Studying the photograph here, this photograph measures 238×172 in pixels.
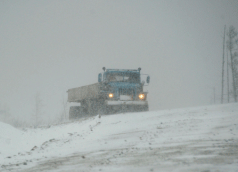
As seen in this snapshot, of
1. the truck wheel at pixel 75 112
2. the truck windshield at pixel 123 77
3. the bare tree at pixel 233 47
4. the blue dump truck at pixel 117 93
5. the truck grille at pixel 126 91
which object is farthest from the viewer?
the bare tree at pixel 233 47

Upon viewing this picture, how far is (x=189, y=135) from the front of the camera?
19.7 ft

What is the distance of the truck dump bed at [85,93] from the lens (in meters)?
16.9

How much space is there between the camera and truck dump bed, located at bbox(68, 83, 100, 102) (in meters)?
16.9

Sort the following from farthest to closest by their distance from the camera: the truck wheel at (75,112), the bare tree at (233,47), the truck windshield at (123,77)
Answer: the bare tree at (233,47)
the truck wheel at (75,112)
the truck windshield at (123,77)

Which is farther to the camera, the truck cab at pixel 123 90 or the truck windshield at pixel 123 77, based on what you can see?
the truck windshield at pixel 123 77

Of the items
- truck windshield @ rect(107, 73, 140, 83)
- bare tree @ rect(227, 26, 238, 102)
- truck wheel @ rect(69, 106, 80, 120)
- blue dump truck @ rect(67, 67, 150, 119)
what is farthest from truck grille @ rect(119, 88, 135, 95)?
bare tree @ rect(227, 26, 238, 102)

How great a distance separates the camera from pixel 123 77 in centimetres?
1723

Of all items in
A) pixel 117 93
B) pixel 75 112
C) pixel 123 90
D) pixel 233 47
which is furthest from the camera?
pixel 233 47

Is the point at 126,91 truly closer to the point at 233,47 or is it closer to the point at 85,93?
the point at 85,93

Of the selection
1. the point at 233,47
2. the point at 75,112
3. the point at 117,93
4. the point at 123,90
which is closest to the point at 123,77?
the point at 123,90

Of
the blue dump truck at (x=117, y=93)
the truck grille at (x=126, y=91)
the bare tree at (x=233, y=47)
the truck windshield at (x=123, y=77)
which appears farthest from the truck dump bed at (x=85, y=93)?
the bare tree at (x=233, y=47)

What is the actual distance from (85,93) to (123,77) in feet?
11.3

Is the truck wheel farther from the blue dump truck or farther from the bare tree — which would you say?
the bare tree

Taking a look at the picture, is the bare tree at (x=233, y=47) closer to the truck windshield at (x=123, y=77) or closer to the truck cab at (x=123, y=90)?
the truck windshield at (x=123, y=77)
